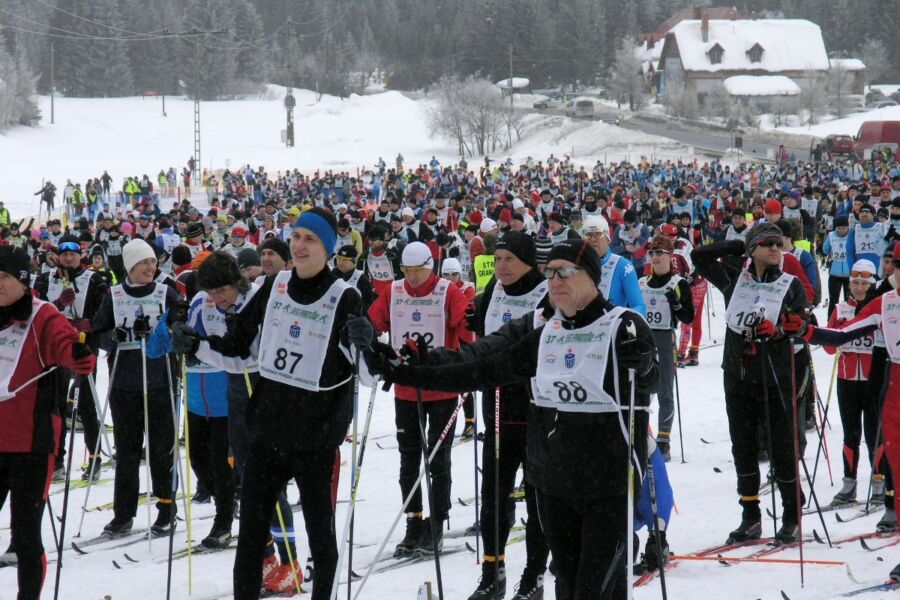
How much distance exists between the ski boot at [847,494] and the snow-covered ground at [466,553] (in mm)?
227

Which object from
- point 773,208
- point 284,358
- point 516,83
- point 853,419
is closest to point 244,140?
point 516,83

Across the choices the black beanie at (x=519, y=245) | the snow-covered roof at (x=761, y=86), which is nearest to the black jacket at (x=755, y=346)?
the black beanie at (x=519, y=245)

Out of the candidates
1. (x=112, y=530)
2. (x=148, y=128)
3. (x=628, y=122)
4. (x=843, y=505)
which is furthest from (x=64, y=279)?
(x=148, y=128)

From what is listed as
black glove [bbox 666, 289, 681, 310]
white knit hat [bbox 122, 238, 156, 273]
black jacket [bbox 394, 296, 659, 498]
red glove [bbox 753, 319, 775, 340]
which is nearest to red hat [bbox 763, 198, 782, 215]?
black glove [bbox 666, 289, 681, 310]

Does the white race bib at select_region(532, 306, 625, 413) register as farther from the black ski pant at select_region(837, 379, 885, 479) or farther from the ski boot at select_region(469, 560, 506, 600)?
the black ski pant at select_region(837, 379, 885, 479)

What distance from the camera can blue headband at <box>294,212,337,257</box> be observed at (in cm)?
480

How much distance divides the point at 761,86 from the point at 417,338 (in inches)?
3541

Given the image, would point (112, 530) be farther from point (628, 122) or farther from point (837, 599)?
point (628, 122)

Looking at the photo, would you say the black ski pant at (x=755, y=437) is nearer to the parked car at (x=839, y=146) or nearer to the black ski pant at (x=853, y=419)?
the black ski pant at (x=853, y=419)

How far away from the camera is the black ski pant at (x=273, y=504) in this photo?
471 cm

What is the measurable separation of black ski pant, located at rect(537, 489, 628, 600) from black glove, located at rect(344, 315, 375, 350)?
910mm

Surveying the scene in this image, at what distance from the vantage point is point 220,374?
6793 mm

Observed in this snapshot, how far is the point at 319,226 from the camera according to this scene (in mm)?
4820

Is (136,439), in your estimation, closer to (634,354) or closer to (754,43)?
(634,354)
